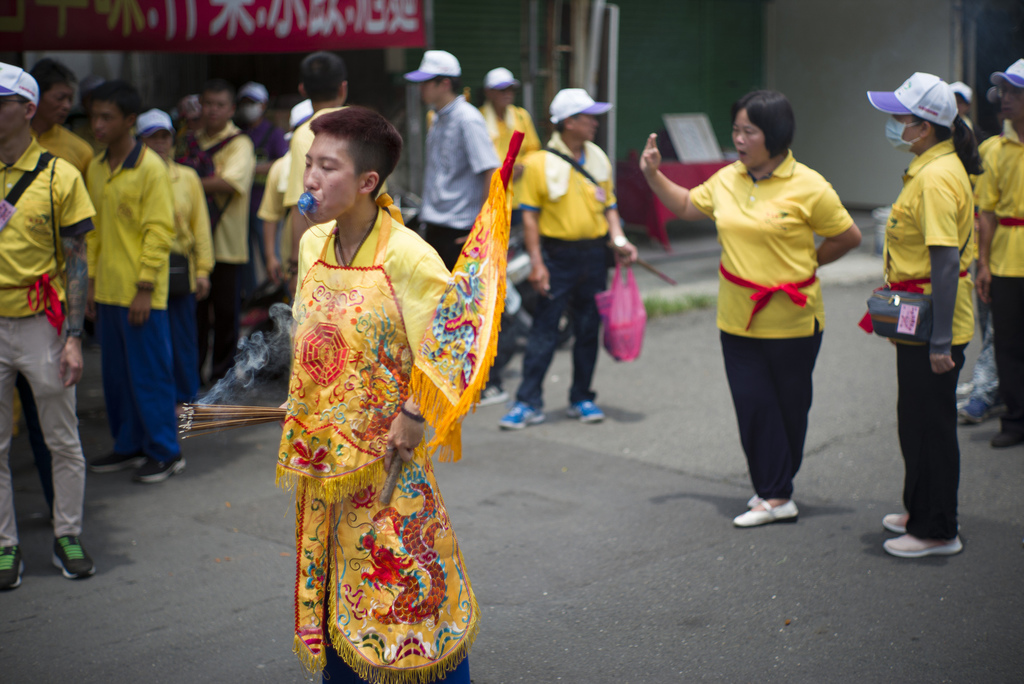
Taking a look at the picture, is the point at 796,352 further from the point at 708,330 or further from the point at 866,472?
the point at 708,330

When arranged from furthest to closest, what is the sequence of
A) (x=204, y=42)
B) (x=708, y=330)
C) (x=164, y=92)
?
(x=164, y=92) → (x=708, y=330) → (x=204, y=42)

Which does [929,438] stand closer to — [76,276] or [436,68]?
[76,276]

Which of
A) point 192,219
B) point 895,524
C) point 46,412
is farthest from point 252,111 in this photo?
point 895,524

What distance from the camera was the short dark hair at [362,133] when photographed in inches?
96.6

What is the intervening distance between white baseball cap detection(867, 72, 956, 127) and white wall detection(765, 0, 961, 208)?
1203cm

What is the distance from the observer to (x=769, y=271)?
430cm

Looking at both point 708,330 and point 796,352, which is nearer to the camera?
point 796,352

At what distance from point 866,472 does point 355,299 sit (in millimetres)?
3661

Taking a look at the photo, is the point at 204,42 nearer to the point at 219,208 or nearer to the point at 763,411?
the point at 219,208

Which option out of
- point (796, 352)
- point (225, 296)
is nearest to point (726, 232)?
point (796, 352)

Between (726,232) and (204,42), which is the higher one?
(204,42)

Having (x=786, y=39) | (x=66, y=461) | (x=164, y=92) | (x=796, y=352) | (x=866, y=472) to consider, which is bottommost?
(x=866, y=472)

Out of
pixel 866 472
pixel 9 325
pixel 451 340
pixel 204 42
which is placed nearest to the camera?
pixel 451 340

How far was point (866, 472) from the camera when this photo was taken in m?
5.22
